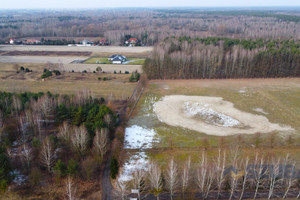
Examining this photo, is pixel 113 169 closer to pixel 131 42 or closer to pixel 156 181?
pixel 156 181

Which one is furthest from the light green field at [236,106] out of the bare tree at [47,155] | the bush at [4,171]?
the bush at [4,171]

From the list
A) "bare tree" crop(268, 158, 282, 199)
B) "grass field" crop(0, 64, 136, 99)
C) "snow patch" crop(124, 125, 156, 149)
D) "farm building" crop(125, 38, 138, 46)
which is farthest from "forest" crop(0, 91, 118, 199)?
"farm building" crop(125, 38, 138, 46)

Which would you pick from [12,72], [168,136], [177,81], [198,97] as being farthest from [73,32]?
[168,136]

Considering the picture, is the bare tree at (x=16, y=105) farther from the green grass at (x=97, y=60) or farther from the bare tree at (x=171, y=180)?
the green grass at (x=97, y=60)

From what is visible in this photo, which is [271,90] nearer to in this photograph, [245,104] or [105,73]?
[245,104]

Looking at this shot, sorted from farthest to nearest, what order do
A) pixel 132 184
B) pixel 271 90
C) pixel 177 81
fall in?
pixel 177 81
pixel 271 90
pixel 132 184

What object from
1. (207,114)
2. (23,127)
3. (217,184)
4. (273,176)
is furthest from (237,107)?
(23,127)

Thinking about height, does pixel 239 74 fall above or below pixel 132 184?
above
